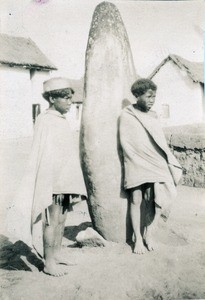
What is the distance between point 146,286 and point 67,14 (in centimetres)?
317

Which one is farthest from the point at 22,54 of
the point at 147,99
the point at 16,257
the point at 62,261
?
the point at 62,261

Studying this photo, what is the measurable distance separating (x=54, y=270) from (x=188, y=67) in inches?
748

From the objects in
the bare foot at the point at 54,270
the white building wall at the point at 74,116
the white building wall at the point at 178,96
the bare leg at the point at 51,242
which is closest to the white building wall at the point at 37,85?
the white building wall at the point at 74,116

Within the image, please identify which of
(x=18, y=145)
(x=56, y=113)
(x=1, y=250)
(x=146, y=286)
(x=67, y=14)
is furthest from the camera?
(x=18, y=145)

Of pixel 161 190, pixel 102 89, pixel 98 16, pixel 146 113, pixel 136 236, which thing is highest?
pixel 98 16

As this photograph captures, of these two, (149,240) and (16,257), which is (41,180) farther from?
(149,240)

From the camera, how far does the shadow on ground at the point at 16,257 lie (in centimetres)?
361

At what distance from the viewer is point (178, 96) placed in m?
21.0

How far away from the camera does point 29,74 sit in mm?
20250

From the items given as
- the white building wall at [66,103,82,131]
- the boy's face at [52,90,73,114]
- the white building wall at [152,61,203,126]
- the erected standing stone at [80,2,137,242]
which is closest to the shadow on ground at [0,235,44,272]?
the erected standing stone at [80,2,137,242]

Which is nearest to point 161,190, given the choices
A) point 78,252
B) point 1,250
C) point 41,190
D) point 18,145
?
point 78,252

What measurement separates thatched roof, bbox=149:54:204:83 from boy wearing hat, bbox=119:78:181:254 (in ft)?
55.6

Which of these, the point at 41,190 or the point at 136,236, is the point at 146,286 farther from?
the point at 41,190

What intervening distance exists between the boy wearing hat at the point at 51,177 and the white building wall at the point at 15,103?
1378 cm
